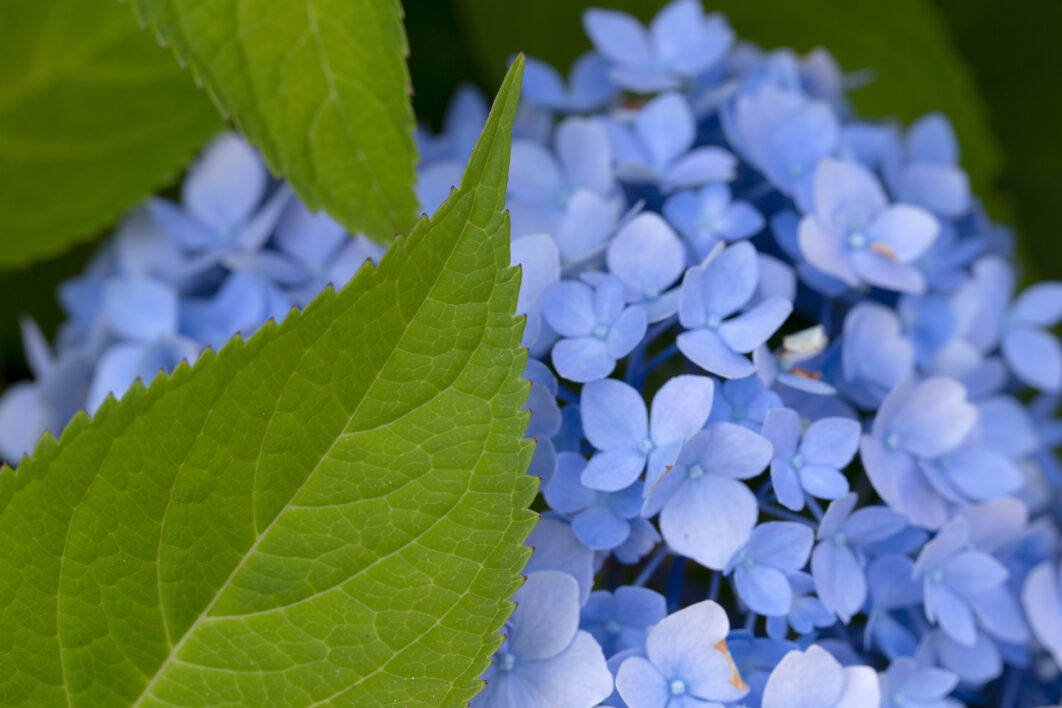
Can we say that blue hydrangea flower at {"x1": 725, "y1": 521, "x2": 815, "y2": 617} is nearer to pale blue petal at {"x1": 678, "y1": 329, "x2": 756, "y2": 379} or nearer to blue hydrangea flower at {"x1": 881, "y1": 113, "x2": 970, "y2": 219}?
pale blue petal at {"x1": 678, "y1": 329, "x2": 756, "y2": 379}

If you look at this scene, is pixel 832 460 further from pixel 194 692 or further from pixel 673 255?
pixel 194 692

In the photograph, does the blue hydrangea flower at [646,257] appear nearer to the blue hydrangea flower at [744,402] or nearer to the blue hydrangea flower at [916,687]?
the blue hydrangea flower at [744,402]

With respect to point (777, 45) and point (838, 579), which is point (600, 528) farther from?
point (777, 45)

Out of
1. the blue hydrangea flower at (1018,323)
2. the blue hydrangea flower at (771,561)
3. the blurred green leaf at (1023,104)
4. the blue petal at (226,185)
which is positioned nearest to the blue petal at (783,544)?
the blue hydrangea flower at (771,561)

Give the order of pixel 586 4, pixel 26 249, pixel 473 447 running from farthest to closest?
pixel 586 4 → pixel 26 249 → pixel 473 447

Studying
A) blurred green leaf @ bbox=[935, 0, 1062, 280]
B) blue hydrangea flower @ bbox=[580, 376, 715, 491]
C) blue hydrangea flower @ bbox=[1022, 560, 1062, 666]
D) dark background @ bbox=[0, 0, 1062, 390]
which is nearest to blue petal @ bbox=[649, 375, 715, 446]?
blue hydrangea flower @ bbox=[580, 376, 715, 491]

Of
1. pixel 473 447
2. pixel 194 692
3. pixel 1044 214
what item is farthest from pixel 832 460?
pixel 1044 214
